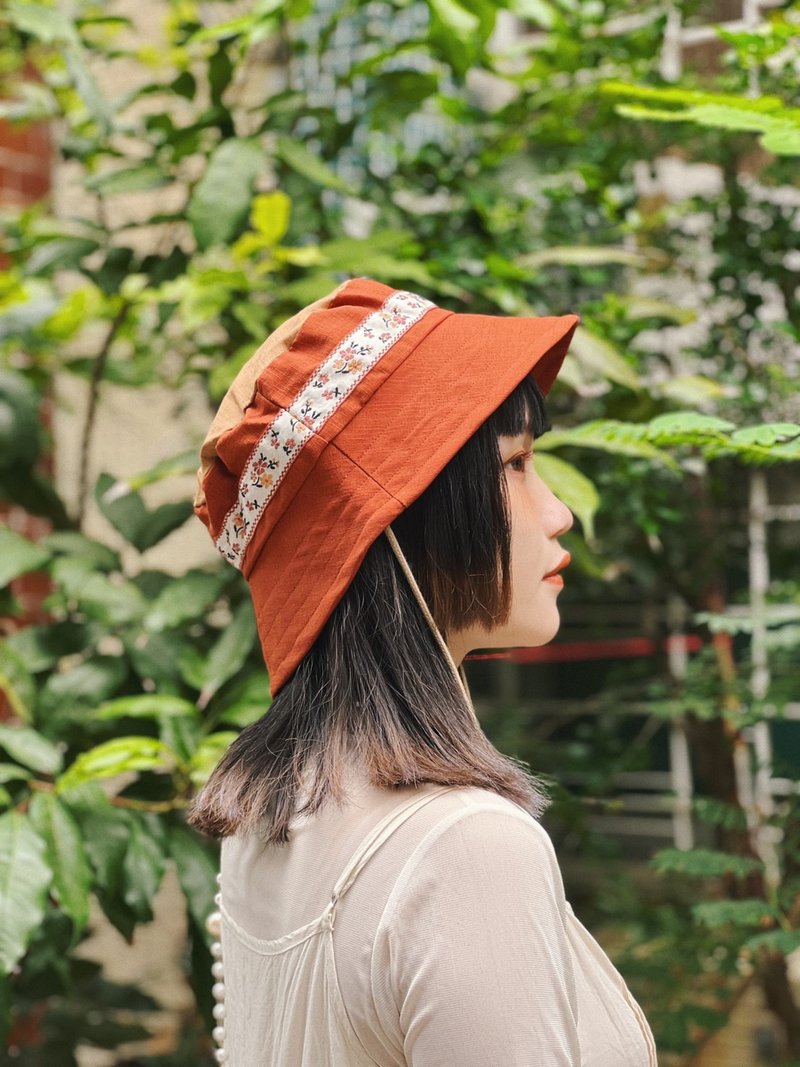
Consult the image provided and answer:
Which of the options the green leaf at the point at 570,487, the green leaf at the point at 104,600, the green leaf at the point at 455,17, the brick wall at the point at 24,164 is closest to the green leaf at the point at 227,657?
the green leaf at the point at 104,600

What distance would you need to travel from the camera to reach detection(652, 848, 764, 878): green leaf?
1.41m

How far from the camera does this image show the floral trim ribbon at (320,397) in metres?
0.87

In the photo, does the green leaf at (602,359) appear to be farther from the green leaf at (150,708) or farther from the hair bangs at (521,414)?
the green leaf at (150,708)

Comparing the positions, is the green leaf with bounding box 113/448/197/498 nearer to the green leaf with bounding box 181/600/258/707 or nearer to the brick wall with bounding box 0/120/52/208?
the green leaf with bounding box 181/600/258/707

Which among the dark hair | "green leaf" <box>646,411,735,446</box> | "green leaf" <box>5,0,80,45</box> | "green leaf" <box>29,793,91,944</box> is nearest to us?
the dark hair

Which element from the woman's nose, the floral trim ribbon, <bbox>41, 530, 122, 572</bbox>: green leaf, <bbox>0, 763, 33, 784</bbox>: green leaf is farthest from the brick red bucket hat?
<bbox>41, 530, 122, 572</bbox>: green leaf

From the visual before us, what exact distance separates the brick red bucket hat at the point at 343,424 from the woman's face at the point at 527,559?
0.08m

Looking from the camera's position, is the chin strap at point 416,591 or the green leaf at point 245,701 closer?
the chin strap at point 416,591

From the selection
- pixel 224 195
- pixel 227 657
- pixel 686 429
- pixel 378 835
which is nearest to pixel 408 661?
pixel 378 835

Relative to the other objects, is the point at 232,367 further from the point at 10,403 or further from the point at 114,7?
the point at 114,7

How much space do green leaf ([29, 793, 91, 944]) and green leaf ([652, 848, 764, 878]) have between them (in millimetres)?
740

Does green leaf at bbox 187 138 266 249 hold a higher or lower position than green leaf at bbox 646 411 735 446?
higher

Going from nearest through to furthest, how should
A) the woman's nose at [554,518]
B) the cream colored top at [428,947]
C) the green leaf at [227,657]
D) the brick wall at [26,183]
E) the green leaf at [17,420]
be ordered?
1. the cream colored top at [428,947]
2. the woman's nose at [554,518]
3. the green leaf at [227,657]
4. the green leaf at [17,420]
5. the brick wall at [26,183]

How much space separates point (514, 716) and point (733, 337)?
905mm
